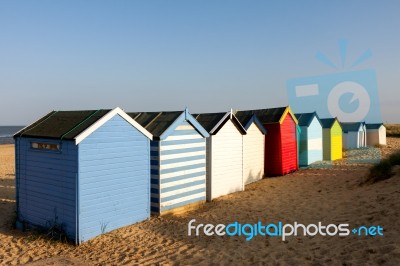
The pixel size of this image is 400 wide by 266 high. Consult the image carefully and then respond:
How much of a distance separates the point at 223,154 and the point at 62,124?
20.7ft

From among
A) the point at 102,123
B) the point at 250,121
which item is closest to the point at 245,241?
the point at 102,123

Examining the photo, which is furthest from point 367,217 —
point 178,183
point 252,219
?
point 178,183

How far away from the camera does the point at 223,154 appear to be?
44.1 ft

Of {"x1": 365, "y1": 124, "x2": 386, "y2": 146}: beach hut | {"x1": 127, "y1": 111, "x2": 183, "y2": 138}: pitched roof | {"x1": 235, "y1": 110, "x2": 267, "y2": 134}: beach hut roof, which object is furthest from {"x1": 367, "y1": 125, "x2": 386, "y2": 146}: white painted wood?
{"x1": 127, "y1": 111, "x2": 183, "y2": 138}: pitched roof

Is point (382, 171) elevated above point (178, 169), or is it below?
below

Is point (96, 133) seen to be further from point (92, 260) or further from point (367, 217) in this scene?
point (367, 217)

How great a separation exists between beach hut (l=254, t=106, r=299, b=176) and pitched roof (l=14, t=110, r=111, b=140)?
438 inches

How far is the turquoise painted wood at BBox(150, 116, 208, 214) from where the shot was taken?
10.6 metres

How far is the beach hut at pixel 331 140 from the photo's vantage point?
24422 millimetres

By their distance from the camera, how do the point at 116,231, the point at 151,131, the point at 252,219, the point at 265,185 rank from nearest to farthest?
the point at 116,231 → the point at 252,219 → the point at 151,131 → the point at 265,185

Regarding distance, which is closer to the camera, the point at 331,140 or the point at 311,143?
the point at 311,143

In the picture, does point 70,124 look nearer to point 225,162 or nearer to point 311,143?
point 225,162

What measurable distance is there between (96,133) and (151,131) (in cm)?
243

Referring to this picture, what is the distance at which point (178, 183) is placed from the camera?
11.2m
